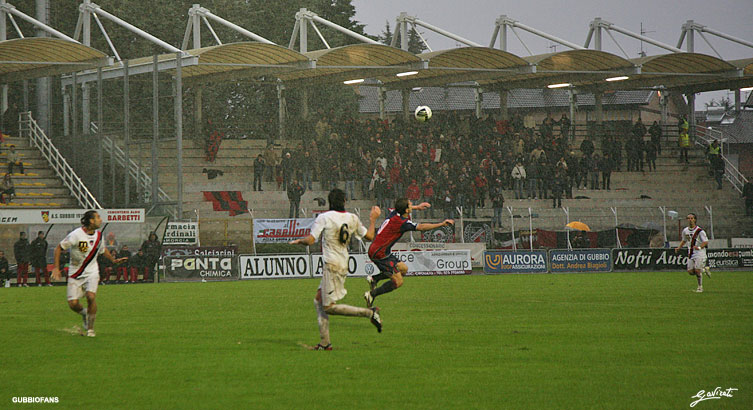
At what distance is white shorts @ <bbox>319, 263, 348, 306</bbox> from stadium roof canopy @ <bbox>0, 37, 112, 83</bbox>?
89.5ft

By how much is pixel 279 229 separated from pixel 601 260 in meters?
12.5

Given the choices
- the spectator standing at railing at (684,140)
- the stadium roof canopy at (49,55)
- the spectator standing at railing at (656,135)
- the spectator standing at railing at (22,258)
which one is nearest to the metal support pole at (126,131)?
the stadium roof canopy at (49,55)

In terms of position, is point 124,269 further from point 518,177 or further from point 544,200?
point 544,200

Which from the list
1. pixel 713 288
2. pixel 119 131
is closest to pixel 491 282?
pixel 713 288

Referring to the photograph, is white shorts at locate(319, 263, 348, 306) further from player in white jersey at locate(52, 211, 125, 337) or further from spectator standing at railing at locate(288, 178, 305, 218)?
spectator standing at railing at locate(288, 178, 305, 218)

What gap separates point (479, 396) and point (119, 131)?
3335 cm

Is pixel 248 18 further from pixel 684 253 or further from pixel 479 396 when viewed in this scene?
pixel 479 396

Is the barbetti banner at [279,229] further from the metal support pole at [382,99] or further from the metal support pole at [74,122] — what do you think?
the metal support pole at [382,99]

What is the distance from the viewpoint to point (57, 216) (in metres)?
31.8

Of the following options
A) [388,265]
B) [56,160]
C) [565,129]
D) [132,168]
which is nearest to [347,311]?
[388,265]

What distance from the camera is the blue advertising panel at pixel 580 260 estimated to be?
35562mm

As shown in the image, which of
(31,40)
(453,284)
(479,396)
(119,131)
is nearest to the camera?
(479,396)

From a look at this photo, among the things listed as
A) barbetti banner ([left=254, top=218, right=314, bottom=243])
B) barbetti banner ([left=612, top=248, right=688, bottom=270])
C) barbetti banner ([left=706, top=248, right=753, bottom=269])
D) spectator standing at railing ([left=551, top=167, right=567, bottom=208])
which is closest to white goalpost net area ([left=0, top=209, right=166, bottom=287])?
barbetti banner ([left=254, top=218, right=314, bottom=243])

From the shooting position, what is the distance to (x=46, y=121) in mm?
44094
